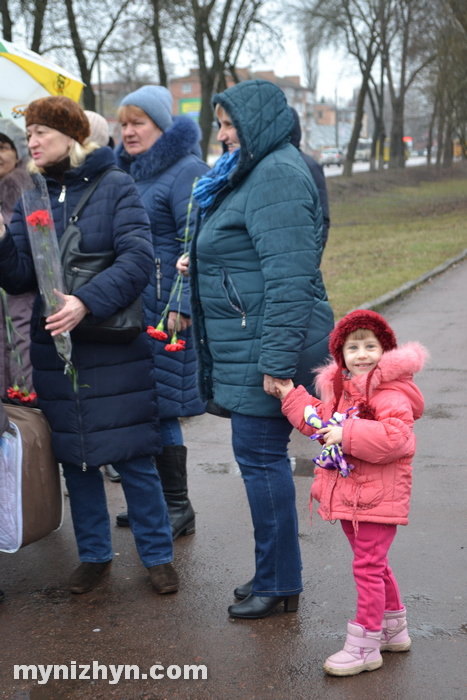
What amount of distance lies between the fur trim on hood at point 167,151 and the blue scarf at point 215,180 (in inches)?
36.5

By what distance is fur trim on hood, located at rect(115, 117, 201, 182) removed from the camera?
13.9 feet

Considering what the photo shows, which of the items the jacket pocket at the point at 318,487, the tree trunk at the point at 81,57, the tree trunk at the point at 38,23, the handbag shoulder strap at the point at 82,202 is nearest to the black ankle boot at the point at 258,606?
the jacket pocket at the point at 318,487

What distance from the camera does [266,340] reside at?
10.1 ft

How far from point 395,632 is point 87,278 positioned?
181cm

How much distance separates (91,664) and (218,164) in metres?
1.93

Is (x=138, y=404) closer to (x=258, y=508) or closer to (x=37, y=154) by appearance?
(x=258, y=508)

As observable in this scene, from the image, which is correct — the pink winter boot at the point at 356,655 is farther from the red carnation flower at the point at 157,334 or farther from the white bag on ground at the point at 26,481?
the red carnation flower at the point at 157,334

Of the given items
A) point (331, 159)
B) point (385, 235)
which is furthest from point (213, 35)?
point (331, 159)

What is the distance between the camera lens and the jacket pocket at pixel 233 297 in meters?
3.19

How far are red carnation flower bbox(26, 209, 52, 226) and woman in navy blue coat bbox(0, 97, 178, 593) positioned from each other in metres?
0.14

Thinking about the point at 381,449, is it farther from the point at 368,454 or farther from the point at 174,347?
the point at 174,347

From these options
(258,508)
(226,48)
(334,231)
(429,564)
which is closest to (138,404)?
(258,508)

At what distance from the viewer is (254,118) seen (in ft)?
10.2

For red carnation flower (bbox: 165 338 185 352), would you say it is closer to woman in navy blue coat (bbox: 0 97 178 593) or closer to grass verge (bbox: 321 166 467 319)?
woman in navy blue coat (bbox: 0 97 178 593)
